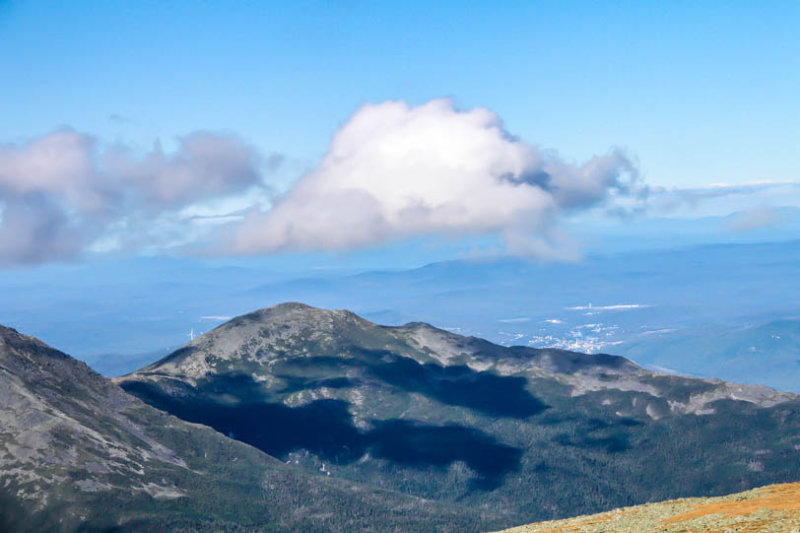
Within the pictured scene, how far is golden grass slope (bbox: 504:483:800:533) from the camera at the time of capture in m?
116

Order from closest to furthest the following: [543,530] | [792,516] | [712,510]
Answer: [792,516], [712,510], [543,530]

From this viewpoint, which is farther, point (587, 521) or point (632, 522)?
point (587, 521)

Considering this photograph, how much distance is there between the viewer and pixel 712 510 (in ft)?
455

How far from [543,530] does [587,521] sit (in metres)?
12.4

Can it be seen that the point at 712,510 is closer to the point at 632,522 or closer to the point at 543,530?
the point at 632,522

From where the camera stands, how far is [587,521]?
522 ft

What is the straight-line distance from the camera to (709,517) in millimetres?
128375

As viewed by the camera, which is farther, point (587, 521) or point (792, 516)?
point (587, 521)

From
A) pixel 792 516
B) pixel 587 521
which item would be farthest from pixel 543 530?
pixel 792 516

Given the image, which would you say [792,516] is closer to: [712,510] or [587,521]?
[712,510]

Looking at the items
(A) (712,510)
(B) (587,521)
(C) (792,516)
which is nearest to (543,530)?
(B) (587,521)

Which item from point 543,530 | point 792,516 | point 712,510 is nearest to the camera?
point 792,516

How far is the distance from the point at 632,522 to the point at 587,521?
19139 millimetres

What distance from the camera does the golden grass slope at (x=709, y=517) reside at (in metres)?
116
